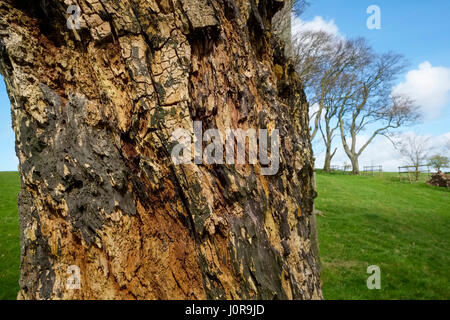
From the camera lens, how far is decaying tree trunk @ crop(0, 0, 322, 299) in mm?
2160

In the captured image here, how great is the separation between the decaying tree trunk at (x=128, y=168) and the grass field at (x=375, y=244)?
13.8ft

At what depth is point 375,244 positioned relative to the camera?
27.4ft

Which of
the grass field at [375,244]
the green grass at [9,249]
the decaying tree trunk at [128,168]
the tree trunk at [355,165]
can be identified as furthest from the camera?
the tree trunk at [355,165]

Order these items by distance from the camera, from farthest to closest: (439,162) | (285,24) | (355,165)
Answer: (355,165)
(439,162)
(285,24)

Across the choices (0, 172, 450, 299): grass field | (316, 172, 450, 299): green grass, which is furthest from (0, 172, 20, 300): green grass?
(316, 172, 450, 299): green grass

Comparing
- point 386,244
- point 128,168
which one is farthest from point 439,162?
point 128,168

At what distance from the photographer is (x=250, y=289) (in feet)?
6.93

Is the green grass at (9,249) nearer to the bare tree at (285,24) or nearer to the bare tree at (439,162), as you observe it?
the bare tree at (285,24)

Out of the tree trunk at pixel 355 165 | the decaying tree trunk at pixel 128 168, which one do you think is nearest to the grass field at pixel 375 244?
the decaying tree trunk at pixel 128 168

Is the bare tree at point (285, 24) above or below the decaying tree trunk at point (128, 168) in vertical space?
above

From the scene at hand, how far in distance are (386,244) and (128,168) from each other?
30.5 ft

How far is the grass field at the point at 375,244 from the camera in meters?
5.63

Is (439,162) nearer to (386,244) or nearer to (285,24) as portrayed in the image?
(386,244)
